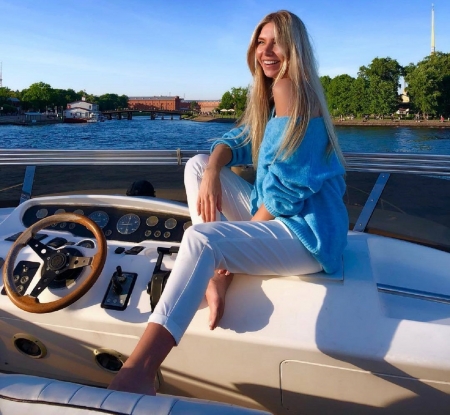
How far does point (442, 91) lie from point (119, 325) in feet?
241

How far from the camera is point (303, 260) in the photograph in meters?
1.85

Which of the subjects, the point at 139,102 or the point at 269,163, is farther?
the point at 139,102

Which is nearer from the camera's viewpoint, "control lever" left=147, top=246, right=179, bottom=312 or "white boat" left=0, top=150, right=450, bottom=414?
"white boat" left=0, top=150, right=450, bottom=414

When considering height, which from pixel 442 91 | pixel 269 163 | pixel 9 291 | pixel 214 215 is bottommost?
pixel 9 291

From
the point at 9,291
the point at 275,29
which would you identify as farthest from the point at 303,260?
the point at 9,291

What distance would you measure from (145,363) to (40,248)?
1046 mm

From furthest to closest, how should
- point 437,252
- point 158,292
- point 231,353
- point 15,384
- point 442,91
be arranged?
point 442,91 < point 437,252 < point 158,292 < point 231,353 < point 15,384

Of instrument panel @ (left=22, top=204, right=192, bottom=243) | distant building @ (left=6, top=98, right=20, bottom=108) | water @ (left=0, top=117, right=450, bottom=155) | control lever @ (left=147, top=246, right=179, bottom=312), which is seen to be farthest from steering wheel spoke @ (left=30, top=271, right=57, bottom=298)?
distant building @ (left=6, top=98, right=20, bottom=108)

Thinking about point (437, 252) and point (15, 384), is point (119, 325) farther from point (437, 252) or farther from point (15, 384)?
point (437, 252)

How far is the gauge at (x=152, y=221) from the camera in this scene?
110 inches

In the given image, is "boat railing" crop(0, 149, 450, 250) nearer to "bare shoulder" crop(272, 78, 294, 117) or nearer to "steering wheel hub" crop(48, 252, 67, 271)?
"bare shoulder" crop(272, 78, 294, 117)

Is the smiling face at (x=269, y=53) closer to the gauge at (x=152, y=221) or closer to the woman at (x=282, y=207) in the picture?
the woman at (x=282, y=207)

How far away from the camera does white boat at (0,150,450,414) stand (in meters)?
1.69

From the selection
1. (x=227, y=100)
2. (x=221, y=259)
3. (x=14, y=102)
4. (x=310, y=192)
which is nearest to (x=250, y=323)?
(x=221, y=259)
